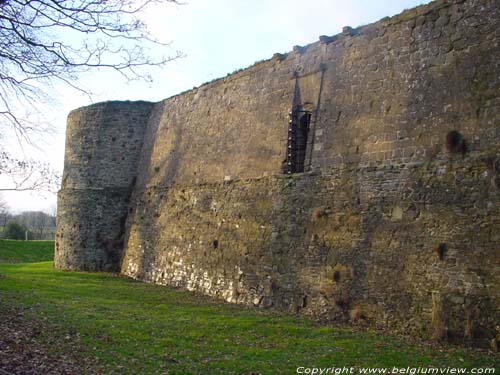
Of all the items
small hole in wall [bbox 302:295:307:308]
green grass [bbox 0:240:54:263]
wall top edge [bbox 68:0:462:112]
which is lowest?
green grass [bbox 0:240:54:263]

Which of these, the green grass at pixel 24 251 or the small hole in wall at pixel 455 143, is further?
the green grass at pixel 24 251

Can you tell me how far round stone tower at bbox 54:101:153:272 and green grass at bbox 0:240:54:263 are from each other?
1393cm

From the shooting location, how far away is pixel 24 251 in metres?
38.2

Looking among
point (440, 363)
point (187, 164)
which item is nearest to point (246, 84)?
point (187, 164)

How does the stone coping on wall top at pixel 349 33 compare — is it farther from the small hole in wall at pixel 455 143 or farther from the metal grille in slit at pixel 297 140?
the small hole in wall at pixel 455 143

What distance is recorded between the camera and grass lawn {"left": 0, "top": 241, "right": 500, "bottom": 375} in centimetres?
848

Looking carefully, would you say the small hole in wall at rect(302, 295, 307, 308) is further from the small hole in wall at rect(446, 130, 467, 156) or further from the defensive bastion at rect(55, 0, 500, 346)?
the small hole in wall at rect(446, 130, 467, 156)

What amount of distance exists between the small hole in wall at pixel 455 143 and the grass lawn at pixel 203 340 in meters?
3.67

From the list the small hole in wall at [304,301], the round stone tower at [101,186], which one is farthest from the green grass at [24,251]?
the small hole in wall at [304,301]

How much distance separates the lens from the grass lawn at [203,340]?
8.48m

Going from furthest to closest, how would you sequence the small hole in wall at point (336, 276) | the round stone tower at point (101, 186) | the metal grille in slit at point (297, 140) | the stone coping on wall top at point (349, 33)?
the round stone tower at point (101, 186) → the metal grille in slit at point (297, 140) → the small hole in wall at point (336, 276) → the stone coping on wall top at point (349, 33)

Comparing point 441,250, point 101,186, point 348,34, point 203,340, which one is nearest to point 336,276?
point 441,250

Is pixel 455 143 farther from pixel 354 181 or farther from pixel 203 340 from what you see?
pixel 203 340

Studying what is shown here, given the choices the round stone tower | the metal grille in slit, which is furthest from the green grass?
the metal grille in slit
